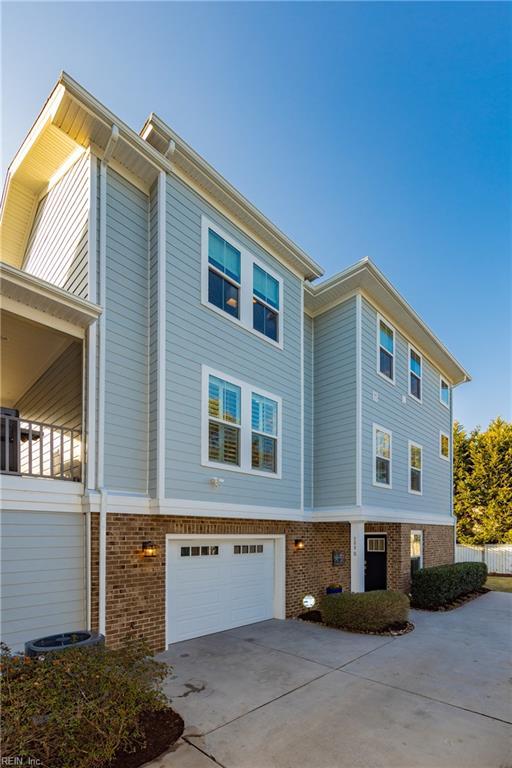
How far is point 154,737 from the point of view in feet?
13.9

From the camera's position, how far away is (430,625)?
9.02 metres

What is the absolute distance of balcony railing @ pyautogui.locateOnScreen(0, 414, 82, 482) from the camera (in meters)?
5.84

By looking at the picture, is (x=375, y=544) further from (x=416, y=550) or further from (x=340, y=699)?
(x=340, y=699)

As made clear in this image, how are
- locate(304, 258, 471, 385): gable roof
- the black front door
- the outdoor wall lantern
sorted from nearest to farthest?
the outdoor wall lantern < locate(304, 258, 471, 385): gable roof < the black front door

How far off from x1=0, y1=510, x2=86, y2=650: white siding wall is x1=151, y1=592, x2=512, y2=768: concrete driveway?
168 centimetres

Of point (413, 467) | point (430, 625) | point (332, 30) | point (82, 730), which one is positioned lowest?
point (430, 625)

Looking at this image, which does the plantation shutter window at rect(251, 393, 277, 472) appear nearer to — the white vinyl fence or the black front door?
the black front door

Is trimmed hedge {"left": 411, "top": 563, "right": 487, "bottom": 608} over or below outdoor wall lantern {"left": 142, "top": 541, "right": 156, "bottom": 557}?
below

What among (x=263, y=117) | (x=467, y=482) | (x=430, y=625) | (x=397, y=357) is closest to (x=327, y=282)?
(x=397, y=357)

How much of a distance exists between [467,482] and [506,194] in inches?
524

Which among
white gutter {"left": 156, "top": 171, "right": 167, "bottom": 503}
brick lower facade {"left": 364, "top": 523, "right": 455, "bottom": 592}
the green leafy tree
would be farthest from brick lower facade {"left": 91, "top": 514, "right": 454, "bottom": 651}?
the green leafy tree

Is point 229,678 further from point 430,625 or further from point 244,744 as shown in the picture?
point 430,625

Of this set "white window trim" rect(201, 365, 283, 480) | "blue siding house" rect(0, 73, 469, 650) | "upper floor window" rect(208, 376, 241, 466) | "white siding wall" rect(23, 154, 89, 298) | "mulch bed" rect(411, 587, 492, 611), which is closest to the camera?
"blue siding house" rect(0, 73, 469, 650)

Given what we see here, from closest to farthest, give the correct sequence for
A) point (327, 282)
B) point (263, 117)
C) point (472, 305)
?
1. point (327, 282)
2. point (263, 117)
3. point (472, 305)
